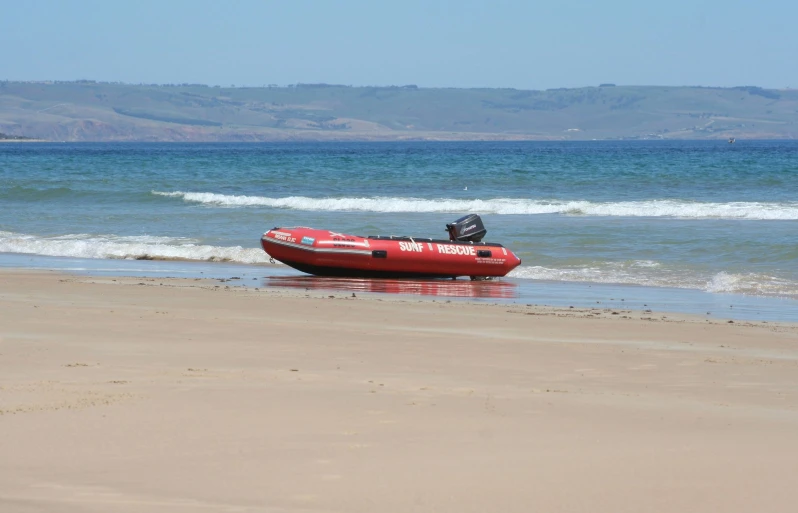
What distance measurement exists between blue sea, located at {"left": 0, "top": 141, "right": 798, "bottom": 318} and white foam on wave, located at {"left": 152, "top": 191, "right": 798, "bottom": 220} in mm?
54

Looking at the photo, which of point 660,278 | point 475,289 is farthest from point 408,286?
point 660,278

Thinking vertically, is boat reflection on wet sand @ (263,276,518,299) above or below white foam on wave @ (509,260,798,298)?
below

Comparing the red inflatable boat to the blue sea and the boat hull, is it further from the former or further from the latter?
the blue sea

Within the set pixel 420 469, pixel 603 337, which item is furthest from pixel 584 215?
pixel 420 469

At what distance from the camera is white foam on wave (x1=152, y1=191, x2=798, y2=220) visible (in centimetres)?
2370

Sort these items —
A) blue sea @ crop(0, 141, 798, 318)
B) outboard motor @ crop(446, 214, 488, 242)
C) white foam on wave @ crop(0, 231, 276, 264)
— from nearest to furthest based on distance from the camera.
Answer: blue sea @ crop(0, 141, 798, 318) → outboard motor @ crop(446, 214, 488, 242) → white foam on wave @ crop(0, 231, 276, 264)

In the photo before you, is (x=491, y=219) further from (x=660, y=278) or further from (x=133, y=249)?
(x=660, y=278)

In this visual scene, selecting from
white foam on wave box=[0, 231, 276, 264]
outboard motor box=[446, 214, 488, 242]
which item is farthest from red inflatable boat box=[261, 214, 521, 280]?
white foam on wave box=[0, 231, 276, 264]

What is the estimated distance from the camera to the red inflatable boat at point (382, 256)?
14.1 meters

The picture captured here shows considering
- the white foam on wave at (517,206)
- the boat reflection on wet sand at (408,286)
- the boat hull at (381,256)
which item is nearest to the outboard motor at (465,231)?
the boat hull at (381,256)

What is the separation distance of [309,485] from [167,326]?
4.31 metres

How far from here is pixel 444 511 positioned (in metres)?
3.94

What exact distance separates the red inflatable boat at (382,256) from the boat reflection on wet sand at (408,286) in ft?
0.45

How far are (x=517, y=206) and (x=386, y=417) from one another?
2144cm
